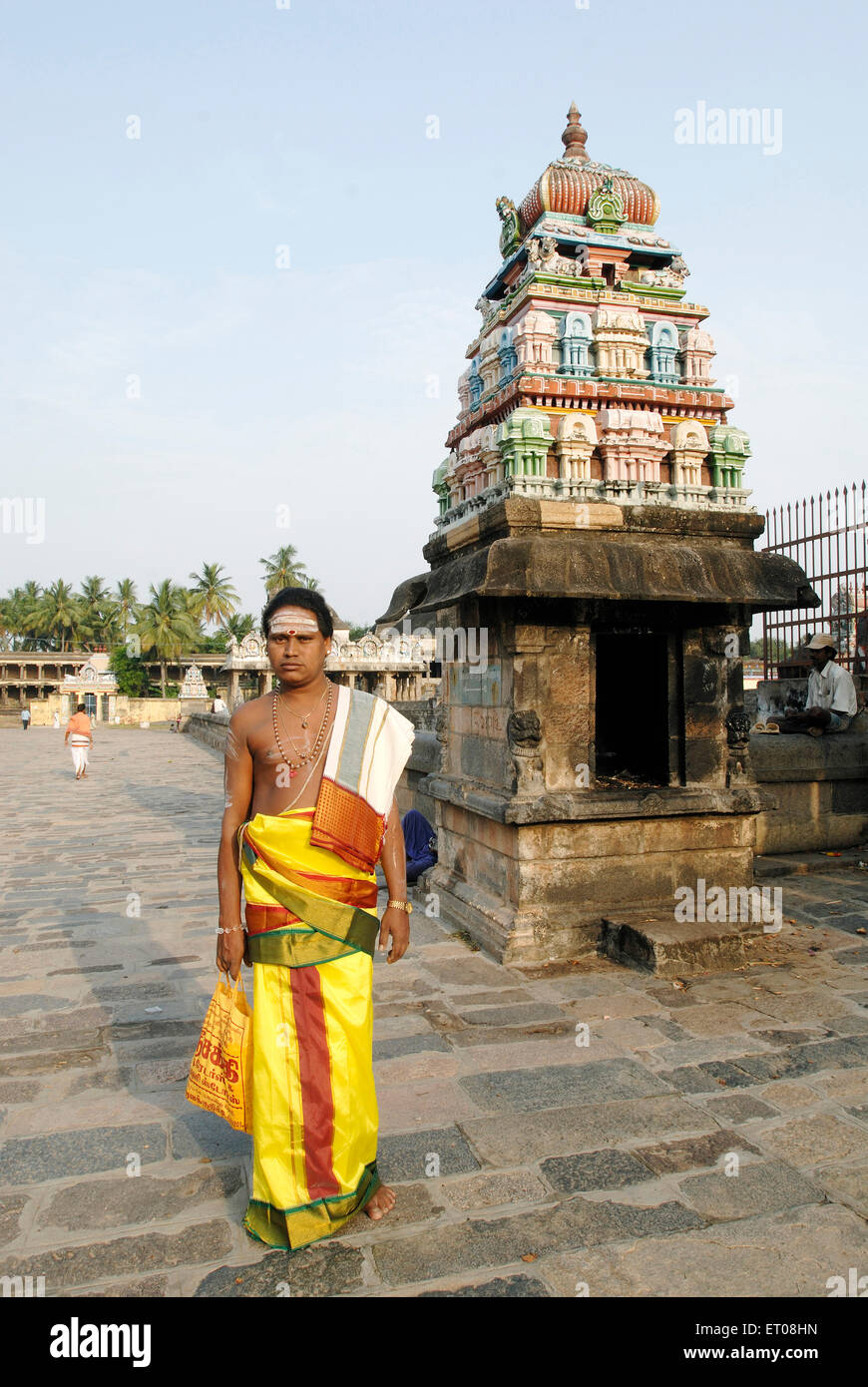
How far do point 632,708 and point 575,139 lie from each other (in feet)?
14.1

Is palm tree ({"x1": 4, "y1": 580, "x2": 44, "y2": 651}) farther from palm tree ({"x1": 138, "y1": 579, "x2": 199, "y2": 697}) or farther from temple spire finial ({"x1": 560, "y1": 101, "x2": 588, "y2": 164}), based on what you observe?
temple spire finial ({"x1": 560, "y1": 101, "x2": 588, "y2": 164})

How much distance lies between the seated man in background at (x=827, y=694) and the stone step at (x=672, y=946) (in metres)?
→ 3.28

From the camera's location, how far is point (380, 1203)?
2.54 m

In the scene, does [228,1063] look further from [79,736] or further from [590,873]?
[79,736]

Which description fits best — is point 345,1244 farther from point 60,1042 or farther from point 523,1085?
point 60,1042

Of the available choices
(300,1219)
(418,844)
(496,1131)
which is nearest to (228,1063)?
(300,1219)

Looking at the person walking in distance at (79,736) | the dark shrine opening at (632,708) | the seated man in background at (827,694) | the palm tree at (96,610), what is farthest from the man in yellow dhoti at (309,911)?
the palm tree at (96,610)

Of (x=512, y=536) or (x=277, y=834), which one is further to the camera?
(x=512, y=536)

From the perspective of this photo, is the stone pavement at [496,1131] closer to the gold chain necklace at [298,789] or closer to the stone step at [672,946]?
the stone step at [672,946]

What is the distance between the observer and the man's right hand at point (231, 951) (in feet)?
8.57
